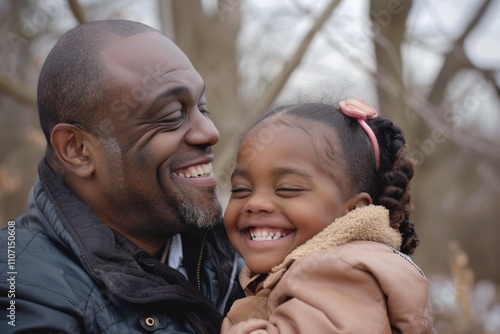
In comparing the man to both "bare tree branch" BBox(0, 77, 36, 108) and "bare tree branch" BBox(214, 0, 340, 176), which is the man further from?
"bare tree branch" BBox(0, 77, 36, 108)

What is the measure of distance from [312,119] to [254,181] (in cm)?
33

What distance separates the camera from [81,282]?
250cm

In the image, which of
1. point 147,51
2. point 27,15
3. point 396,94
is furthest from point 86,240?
point 27,15

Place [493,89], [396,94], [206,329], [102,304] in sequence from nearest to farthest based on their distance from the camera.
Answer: [102,304], [206,329], [396,94], [493,89]

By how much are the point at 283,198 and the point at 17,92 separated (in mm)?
2410

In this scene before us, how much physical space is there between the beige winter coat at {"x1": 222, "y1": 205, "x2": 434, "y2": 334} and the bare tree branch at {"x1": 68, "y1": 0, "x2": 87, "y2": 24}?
7.41 ft

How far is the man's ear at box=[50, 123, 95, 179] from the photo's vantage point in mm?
2896

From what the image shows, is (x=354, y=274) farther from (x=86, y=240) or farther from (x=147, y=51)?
(x=147, y=51)

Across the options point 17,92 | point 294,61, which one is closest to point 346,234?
point 294,61

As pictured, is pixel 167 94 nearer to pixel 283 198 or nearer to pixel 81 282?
pixel 283 198

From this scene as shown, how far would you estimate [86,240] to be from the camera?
2584 millimetres

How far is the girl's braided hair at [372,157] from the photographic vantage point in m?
2.69

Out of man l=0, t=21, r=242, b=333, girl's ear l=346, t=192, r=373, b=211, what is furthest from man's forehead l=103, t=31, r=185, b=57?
girl's ear l=346, t=192, r=373, b=211

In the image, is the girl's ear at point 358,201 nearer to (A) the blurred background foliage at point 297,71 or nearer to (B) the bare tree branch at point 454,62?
(A) the blurred background foliage at point 297,71
